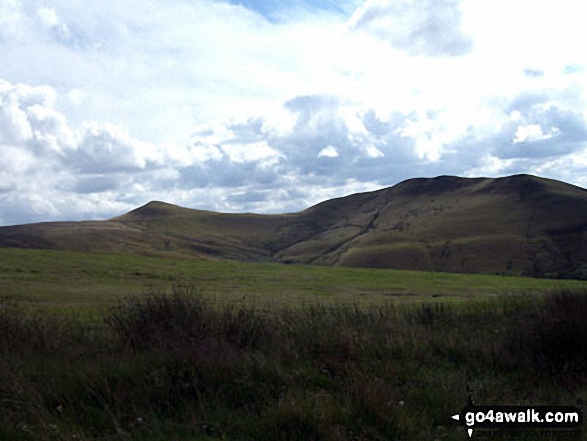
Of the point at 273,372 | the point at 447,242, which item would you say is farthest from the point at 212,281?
the point at 447,242

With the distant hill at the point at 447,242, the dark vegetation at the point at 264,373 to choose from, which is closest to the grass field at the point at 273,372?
the dark vegetation at the point at 264,373

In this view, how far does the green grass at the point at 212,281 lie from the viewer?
31.4m

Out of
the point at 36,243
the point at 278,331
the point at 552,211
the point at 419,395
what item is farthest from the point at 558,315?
the point at 552,211

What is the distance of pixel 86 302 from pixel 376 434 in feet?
62.9

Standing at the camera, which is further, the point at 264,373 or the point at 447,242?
the point at 447,242

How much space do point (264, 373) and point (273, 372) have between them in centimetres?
18

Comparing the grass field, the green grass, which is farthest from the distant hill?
the grass field

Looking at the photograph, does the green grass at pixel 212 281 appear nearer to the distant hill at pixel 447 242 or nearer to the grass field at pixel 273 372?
the grass field at pixel 273 372

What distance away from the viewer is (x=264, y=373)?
35.8ft

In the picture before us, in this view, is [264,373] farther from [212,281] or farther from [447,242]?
[447,242]

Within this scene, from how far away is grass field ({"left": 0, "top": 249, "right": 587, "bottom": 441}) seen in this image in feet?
29.9

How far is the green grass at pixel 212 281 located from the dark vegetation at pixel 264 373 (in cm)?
1359

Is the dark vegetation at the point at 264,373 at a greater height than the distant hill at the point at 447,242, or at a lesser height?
lesser

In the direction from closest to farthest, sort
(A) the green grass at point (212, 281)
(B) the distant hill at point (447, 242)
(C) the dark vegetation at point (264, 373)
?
(C) the dark vegetation at point (264, 373) → (A) the green grass at point (212, 281) → (B) the distant hill at point (447, 242)
